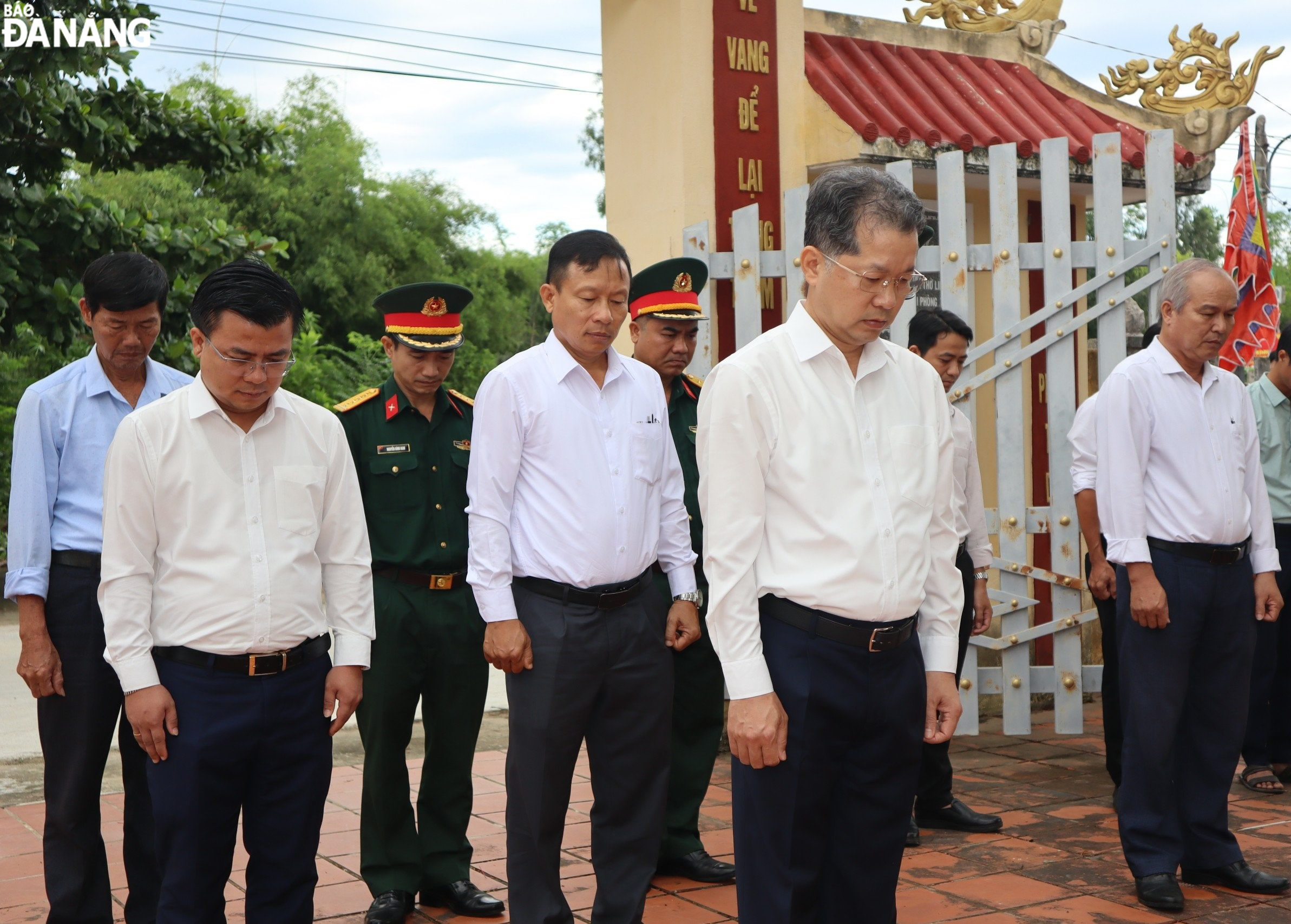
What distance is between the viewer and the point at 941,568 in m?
2.59

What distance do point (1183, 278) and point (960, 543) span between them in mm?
1078

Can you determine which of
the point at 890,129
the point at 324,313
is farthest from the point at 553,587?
the point at 324,313

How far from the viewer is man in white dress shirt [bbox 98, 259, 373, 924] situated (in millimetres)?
2600

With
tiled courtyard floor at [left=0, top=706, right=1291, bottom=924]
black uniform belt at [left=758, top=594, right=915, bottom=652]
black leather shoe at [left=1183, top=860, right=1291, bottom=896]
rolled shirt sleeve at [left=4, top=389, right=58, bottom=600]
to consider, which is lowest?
tiled courtyard floor at [left=0, top=706, right=1291, bottom=924]

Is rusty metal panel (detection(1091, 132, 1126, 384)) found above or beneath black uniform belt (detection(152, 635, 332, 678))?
above

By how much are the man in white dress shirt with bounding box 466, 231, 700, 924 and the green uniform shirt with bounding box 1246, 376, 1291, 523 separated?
3.05m

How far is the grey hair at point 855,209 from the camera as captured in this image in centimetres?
240

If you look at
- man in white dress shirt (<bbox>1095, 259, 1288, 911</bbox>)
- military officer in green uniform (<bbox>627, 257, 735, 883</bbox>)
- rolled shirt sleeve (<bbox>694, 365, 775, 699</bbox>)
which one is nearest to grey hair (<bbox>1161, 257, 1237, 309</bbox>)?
man in white dress shirt (<bbox>1095, 259, 1288, 911</bbox>)

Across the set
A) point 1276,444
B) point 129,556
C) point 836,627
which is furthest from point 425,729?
point 1276,444

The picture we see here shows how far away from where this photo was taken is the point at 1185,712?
3.82m

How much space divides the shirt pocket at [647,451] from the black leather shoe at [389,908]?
1.35 m

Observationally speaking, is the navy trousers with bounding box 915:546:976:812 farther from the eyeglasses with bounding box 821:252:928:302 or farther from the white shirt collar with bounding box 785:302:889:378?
the eyeglasses with bounding box 821:252:928:302

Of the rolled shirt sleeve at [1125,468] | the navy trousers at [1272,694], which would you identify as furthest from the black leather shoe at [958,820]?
the navy trousers at [1272,694]

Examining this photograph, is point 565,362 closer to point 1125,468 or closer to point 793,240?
point 1125,468
